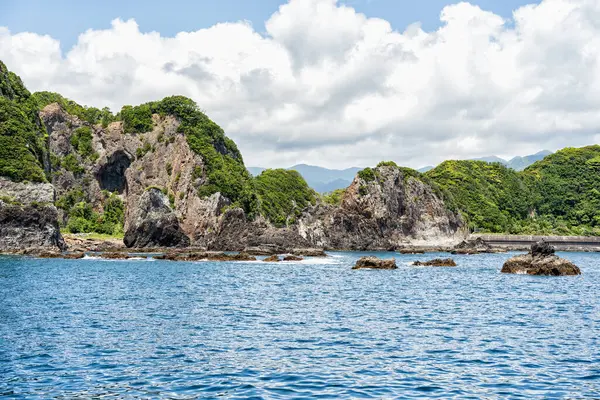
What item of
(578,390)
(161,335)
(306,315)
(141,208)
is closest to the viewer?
(578,390)

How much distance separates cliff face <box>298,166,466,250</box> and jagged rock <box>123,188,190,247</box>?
40713 millimetres

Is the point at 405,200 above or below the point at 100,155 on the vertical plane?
below

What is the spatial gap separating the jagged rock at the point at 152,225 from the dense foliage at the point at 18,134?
21007 mm

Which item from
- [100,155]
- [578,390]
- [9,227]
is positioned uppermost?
[100,155]

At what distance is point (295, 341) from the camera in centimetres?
2686

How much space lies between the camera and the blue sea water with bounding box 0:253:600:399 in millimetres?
19453

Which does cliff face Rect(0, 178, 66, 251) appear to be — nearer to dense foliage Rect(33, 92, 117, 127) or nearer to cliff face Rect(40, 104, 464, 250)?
cliff face Rect(40, 104, 464, 250)

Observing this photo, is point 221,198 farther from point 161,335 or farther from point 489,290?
point 161,335

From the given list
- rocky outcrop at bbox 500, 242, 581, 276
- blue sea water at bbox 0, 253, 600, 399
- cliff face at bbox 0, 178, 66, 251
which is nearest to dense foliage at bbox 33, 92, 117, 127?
cliff face at bbox 0, 178, 66, 251

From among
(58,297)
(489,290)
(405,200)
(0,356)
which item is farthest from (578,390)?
(405,200)

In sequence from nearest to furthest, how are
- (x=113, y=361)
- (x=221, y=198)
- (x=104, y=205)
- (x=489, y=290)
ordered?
(x=113, y=361), (x=489, y=290), (x=221, y=198), (x=104, y=205)

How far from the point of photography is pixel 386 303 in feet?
134

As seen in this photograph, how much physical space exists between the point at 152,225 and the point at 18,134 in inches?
1264

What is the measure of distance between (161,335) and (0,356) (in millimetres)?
7397
